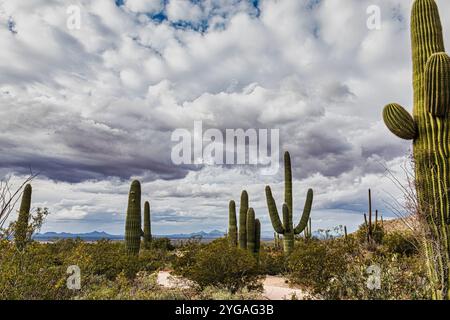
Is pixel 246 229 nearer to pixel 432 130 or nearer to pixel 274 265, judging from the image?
pixel 274 265

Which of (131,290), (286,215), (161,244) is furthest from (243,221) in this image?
(161,244)

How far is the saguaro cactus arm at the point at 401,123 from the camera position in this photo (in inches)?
323

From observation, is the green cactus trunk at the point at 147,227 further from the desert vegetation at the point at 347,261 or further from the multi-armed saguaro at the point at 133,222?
the desert vegetation at the point at 347,261

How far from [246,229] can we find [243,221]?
0.51 metres

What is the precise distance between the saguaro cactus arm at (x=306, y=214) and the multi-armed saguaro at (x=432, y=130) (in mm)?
10551

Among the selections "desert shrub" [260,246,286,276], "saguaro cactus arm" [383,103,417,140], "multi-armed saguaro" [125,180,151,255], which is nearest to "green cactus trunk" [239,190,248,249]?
"desert shrub" [260,246,286,276]

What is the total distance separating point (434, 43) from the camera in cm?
864

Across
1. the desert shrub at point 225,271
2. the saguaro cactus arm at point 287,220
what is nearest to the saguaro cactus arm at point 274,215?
the saguaro cactus arm at point 287,220

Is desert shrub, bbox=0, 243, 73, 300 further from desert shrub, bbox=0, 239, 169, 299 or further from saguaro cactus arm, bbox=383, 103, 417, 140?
saguaro cactus arm, bbox=383, 103, 417, 140

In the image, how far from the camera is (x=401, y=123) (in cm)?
821

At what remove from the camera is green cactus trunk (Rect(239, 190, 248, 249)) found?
1628cm

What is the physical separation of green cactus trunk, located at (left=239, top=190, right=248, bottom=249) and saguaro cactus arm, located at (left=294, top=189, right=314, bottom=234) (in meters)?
2.98
